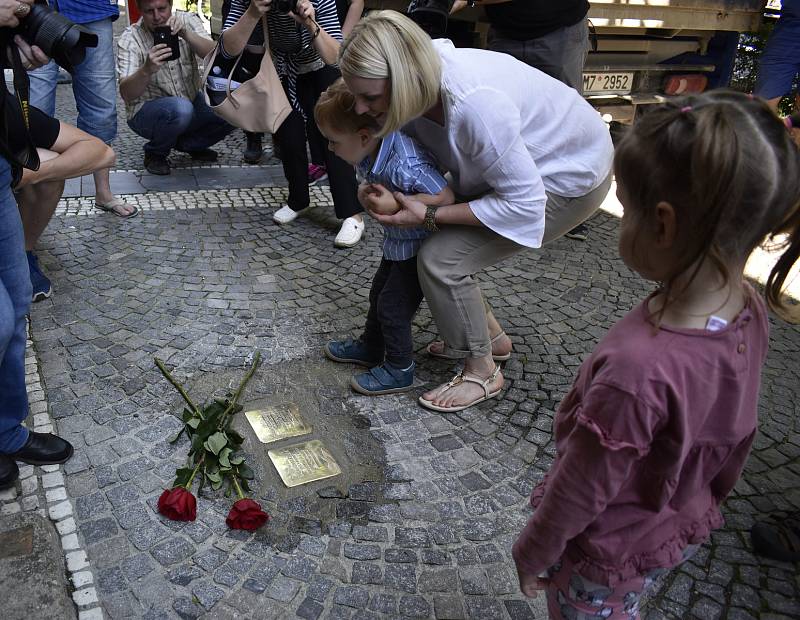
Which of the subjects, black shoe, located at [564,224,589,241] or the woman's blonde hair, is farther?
black shoe, located at [564,224,589,241]

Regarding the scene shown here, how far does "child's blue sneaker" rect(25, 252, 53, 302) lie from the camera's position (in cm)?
355

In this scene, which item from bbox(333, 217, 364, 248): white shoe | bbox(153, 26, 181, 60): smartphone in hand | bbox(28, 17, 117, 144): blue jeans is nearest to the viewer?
bbox(28, 17, 117, 144): blue jeans

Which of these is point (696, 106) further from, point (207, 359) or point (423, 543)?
point (207, 359)

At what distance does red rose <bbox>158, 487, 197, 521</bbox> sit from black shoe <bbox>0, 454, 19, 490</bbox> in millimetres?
568

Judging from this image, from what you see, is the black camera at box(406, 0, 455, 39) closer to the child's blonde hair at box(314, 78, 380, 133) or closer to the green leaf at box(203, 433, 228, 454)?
the child's blonde hair at box(314, 78, 380, 133)

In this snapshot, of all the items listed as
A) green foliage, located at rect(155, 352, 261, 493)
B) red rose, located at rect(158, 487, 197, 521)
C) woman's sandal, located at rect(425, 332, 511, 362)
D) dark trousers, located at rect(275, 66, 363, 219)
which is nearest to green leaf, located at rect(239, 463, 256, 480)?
green foliage, located at rect(155, 352, 261, 493)

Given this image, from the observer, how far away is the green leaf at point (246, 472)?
2.49 m

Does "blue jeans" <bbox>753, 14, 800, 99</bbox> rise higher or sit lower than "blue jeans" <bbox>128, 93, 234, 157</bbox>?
higher

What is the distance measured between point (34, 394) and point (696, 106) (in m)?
2.74

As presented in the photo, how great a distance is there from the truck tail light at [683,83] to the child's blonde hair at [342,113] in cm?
507

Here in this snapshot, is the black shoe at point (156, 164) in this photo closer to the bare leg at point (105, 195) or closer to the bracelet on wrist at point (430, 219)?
the bare leg at point (105, 195)

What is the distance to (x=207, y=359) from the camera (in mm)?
3191

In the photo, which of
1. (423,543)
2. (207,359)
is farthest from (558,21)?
(423,543)

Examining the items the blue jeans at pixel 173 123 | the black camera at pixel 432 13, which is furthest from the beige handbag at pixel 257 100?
the blue jeans at pixel 173 123
